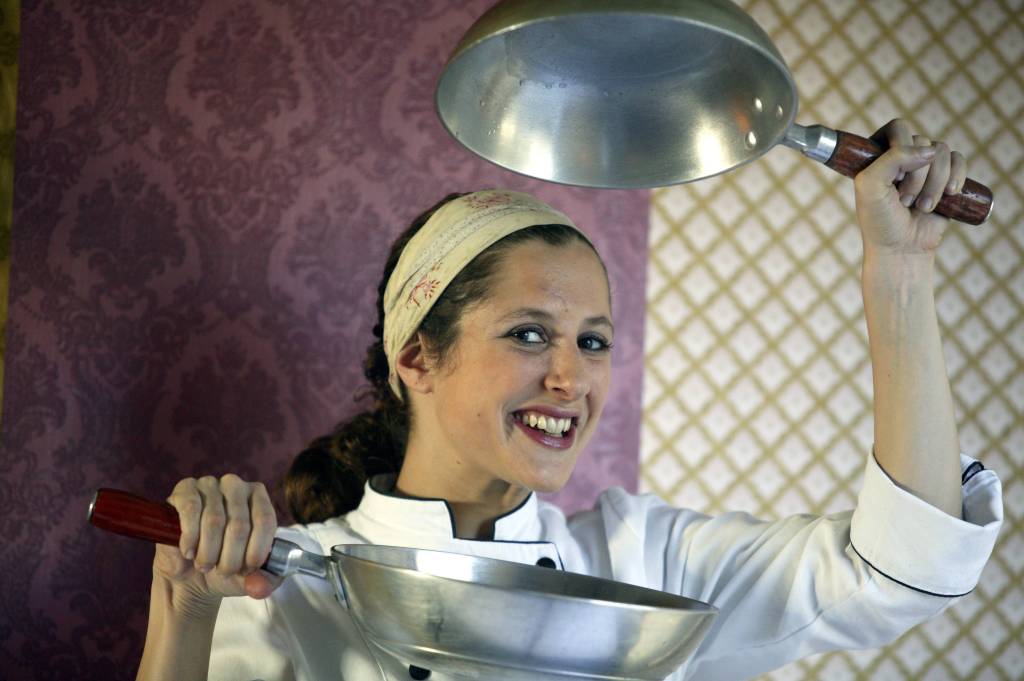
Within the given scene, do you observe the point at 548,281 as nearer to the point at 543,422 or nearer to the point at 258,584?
the point at 543,422

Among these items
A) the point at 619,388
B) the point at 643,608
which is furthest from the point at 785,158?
the point at 643,608

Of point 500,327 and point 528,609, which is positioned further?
point 500,327

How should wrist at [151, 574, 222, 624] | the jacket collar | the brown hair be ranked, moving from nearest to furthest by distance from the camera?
wrist at [151, 574, 222, 624]
the jacket collar
the brown hair

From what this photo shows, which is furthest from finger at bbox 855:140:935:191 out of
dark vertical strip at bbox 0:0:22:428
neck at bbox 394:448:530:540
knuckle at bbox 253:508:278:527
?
dark vertical strip at bbox 0:0:22:428

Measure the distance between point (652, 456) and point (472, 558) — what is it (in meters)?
0.95

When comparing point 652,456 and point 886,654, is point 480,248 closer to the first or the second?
point 652,456

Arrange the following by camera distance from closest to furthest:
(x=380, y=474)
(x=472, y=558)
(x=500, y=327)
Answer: (x=472, y=558), (x=500, y=327), (x=380, y=474)

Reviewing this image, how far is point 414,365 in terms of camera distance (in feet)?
5.46

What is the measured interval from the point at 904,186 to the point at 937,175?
0.04 m

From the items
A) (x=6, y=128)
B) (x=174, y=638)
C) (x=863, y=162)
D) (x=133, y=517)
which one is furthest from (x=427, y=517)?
(x=6, y=128)

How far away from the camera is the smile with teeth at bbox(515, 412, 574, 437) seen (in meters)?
1.51

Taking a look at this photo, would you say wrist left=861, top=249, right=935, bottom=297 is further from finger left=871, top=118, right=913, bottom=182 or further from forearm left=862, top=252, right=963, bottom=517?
finger left=871, top=118, right=913, bottom=182

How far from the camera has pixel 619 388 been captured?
2180mm

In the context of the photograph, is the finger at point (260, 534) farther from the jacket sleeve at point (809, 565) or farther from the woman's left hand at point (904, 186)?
the woman's left hand at point (904, 186)
